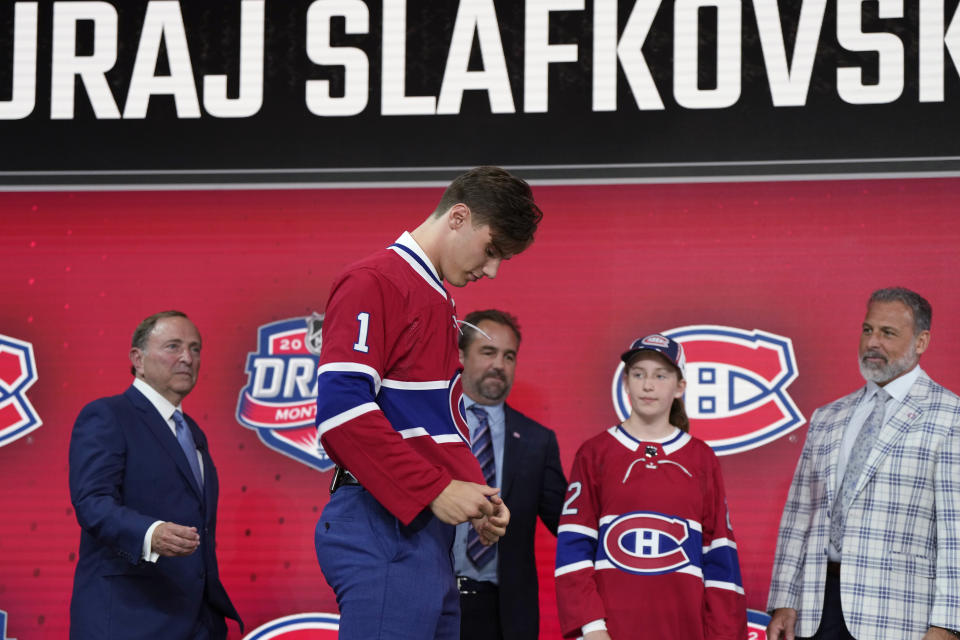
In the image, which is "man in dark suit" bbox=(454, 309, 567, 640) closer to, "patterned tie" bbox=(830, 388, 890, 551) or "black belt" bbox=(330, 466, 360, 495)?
"patterned tie" bbox=(830, 388, 890, 551)

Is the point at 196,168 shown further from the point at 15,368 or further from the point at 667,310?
the point at 667,310

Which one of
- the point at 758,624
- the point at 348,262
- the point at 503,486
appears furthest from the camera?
the point at 348,262

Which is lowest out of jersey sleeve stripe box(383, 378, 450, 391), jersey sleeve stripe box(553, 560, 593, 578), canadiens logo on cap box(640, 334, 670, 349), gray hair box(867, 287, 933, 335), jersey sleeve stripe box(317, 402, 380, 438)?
jersey sleeve stripe box(553, 560, 593, 578)

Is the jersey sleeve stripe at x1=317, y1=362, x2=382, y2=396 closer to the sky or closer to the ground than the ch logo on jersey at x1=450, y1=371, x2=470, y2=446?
closer to the sky

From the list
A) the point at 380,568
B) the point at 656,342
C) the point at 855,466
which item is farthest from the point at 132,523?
the point at 855,466

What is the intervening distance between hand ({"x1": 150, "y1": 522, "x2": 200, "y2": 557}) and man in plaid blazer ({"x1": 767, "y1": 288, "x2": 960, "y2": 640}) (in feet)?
5.91

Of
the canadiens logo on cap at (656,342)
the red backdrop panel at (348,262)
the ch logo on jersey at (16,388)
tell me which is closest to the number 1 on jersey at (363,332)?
the canadiens logo on cap at (656,342)

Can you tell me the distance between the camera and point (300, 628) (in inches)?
173

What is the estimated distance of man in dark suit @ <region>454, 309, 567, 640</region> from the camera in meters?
3.68

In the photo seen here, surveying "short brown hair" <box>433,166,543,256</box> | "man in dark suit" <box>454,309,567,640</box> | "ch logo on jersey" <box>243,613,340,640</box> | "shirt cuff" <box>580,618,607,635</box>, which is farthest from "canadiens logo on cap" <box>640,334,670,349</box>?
"ch logo on jersey" <box>243,613,340,640</box>

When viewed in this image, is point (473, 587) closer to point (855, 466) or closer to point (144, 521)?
point (144, 521)

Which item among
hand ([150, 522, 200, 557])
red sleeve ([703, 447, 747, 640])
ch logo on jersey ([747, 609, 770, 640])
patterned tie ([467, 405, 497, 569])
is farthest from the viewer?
ch logo on jersey ([747, 609, 770, 640])

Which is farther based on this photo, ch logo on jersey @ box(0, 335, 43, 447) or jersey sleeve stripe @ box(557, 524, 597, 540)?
ch logo on jersey @ box(0, 335, 43, 447)

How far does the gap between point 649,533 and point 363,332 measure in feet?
4.70
